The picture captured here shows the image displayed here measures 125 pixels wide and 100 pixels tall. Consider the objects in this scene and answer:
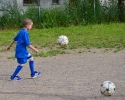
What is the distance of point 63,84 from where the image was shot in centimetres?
798

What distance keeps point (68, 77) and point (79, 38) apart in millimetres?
7756

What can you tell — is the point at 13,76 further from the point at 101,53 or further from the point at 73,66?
the point at 101,53

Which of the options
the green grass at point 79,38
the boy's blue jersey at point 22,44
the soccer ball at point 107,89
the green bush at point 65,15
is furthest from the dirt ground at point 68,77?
the green bush at point 65,15

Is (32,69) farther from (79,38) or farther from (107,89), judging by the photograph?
(79,38)

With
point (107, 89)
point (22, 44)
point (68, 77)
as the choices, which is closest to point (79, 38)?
point (68, 77)

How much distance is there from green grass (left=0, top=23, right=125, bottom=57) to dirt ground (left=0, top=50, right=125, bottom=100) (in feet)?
3.99

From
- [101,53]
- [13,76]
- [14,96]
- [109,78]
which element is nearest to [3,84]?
[13,76]

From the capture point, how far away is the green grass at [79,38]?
44.7 ft

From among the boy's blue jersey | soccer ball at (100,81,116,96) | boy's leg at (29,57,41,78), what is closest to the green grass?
boy's leg at (29,57,41,78)

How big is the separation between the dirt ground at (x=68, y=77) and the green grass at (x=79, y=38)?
1.22 m

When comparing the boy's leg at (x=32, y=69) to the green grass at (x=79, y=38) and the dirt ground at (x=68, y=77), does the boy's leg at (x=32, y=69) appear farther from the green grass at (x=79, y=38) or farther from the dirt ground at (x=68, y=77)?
the green grass at (x=79, y=38)

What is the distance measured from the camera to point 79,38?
53.8 ft

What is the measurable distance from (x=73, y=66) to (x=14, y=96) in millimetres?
3438

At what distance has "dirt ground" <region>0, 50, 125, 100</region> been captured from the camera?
7088 mm
